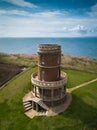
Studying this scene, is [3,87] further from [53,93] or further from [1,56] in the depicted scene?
[1,56]

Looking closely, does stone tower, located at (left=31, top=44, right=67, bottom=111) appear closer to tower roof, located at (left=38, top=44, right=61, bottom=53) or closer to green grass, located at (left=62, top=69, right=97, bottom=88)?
tower roof, located at (left=38, top=44, right=61, bottom=53)

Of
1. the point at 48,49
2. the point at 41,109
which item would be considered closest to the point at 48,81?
the point at 41,109

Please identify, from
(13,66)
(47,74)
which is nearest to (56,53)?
(47,74)

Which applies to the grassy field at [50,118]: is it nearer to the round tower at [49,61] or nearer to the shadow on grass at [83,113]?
the shadow on grass at [83,113]

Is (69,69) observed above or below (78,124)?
above

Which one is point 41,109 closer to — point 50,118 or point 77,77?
point 50,118

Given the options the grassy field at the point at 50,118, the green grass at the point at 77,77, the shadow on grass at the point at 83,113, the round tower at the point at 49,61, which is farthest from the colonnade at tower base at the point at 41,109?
the green grass at the point at 77,77

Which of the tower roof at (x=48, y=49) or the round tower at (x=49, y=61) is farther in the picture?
the round tower at (x=49, y=61)
